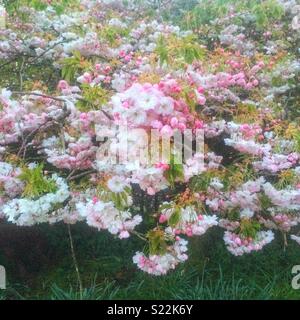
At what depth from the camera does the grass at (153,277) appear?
14.8ft

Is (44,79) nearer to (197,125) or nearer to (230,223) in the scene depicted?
(230,223)

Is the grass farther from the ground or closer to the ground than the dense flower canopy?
closer to the ground

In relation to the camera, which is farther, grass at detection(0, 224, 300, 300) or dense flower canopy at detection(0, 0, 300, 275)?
grass at detection(0, 224, 300, 300)

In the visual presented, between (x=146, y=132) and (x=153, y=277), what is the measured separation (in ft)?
9.00

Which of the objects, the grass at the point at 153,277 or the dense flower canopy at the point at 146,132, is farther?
the grass at the point at 153,277

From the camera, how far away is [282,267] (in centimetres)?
519

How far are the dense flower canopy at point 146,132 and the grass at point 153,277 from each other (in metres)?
0.63

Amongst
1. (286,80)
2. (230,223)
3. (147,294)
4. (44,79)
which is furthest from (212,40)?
(147,294)

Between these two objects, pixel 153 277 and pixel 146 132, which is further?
pixel 153 277

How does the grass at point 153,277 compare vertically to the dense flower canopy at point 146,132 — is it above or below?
below

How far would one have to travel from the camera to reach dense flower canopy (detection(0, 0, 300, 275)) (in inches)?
102

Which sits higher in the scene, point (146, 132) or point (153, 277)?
point (146, 132)

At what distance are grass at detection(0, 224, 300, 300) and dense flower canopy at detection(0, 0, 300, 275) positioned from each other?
2.07 feet

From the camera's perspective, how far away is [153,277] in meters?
4.83
